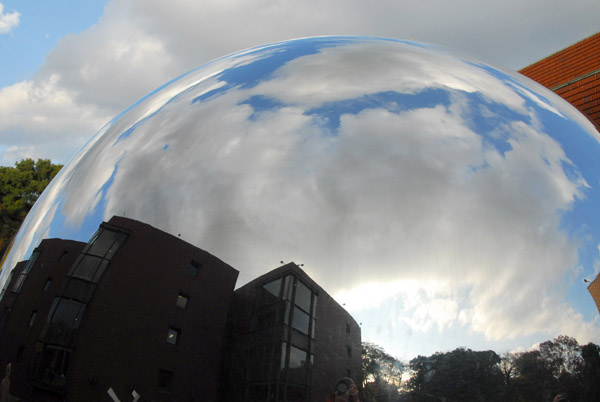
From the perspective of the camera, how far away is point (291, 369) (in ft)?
5.75

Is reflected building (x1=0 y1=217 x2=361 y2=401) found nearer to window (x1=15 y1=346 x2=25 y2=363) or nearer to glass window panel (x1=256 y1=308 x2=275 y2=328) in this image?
glass window panel (x1=256 y1=308 x2=275 y2=328)

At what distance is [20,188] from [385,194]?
44060 millimetres

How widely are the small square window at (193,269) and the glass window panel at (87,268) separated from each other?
46 centimetres

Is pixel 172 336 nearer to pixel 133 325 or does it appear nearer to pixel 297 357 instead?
pixel 133 325

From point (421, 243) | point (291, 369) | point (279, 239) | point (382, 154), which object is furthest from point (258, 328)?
point (382, 154)

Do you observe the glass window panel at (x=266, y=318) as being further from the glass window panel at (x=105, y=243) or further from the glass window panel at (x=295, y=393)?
the glass window panel at (x=105, y=243)

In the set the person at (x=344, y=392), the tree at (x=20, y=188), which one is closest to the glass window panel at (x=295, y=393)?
the person at (x=344, y=392)

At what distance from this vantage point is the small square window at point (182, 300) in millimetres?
1862

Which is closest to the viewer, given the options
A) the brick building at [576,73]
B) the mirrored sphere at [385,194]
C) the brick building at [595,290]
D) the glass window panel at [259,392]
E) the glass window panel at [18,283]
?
the glass window panel at [259,392]

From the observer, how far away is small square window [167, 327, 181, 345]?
6.00 ft

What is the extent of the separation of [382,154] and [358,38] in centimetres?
175

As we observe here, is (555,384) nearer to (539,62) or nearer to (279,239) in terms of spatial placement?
(279,239)

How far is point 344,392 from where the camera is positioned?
6.00ft

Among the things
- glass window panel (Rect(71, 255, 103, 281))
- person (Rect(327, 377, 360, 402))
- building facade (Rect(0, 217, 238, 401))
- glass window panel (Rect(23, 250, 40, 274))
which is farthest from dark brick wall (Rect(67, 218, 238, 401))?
glass window panel (Rect(23, 250, 40, 274))
